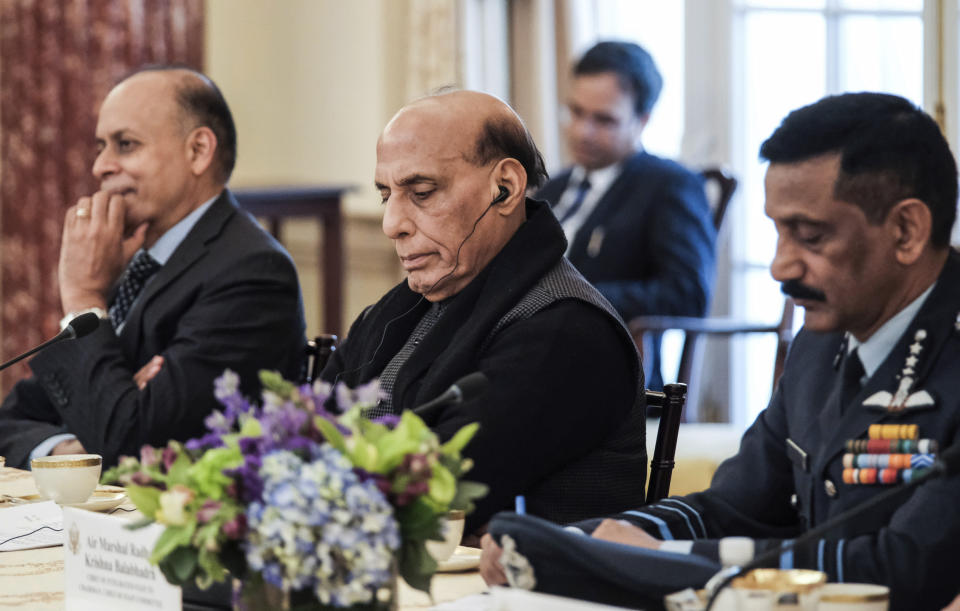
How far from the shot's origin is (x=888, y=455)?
146 cm

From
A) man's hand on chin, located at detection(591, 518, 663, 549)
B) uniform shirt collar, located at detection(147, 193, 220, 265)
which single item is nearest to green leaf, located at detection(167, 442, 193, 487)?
man's hand on chin, located at detection(591, 518, 663, 549)

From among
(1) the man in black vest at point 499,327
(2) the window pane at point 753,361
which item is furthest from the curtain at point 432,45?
(1) the man in black vest at point 499,327

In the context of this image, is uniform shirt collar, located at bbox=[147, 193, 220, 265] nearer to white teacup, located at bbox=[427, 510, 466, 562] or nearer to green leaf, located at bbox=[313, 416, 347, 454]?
white teacup, located at bbox=[427, 510, 466, 562]

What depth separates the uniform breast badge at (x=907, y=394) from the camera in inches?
57.2

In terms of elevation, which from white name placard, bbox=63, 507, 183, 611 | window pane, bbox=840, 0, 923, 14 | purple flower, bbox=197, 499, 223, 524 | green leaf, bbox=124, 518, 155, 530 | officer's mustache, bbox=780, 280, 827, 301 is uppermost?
window pane, bbox=840, 0, 923, 14

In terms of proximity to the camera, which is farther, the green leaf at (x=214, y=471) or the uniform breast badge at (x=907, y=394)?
the uniform breast badge at (x=907, y=394)

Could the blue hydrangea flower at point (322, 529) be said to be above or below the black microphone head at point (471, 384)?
below

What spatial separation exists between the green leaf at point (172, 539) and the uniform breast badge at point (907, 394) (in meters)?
0.83

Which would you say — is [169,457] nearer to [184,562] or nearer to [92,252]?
[184,562]

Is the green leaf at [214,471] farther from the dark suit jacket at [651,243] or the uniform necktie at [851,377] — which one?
the dark suit jacket at [651,243]

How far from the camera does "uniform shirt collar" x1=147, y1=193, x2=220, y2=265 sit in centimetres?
276

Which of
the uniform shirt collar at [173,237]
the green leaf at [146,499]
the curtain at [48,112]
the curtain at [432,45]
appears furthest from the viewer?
the curtain at [48,112]

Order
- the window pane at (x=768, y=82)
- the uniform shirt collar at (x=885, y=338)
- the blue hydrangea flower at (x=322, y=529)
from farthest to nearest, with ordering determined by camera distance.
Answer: the window pane at (x=768, y=82) → the uniform shirt collar at (x=885, y=338) → the blue hydrangea flower at (x=322, y=529)

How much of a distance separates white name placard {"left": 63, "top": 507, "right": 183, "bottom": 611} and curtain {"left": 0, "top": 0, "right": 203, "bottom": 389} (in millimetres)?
4425
